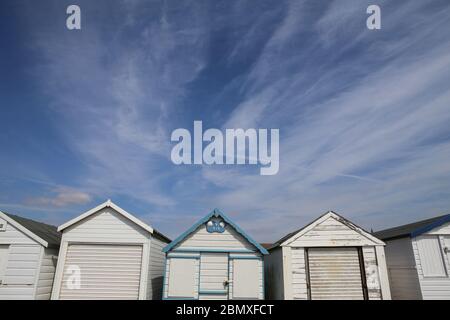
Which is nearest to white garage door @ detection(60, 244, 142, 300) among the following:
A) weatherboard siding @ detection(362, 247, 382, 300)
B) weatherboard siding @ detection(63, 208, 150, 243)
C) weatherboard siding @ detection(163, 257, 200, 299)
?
weatherboard siding @ detection(63, 208, 150, 243)

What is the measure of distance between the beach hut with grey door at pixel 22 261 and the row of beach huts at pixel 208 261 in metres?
0.04

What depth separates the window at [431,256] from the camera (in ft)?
46.3

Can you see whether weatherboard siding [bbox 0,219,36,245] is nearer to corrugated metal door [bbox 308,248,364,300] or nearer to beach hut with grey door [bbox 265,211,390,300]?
beach hut with grey door [bbox 265,211,390,300]

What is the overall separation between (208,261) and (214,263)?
305mm

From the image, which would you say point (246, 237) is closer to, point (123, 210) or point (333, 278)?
point (333, 278)

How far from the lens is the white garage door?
1366cm

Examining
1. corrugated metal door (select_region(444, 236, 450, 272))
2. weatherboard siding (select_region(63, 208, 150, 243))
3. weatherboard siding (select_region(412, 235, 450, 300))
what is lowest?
weatherboard siding (select_region(412, 235, 450, 300))

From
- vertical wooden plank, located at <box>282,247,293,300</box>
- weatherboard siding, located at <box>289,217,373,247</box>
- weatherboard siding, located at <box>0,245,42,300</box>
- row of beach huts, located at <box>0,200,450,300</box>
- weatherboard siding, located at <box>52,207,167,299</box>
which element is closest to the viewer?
weatherboard siding, located at <box>0,245,42,300</box>

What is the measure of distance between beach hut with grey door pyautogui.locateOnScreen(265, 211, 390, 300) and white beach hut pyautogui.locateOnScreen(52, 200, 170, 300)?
7046mm

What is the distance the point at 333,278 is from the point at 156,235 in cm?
944

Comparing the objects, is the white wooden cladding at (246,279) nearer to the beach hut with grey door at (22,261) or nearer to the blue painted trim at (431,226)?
the blue painted trim at (431,226)

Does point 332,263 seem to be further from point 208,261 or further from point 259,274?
point 208,261

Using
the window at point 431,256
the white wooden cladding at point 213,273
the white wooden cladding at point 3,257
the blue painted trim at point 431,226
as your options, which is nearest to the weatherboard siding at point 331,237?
the blue painted trim at point 431,226
